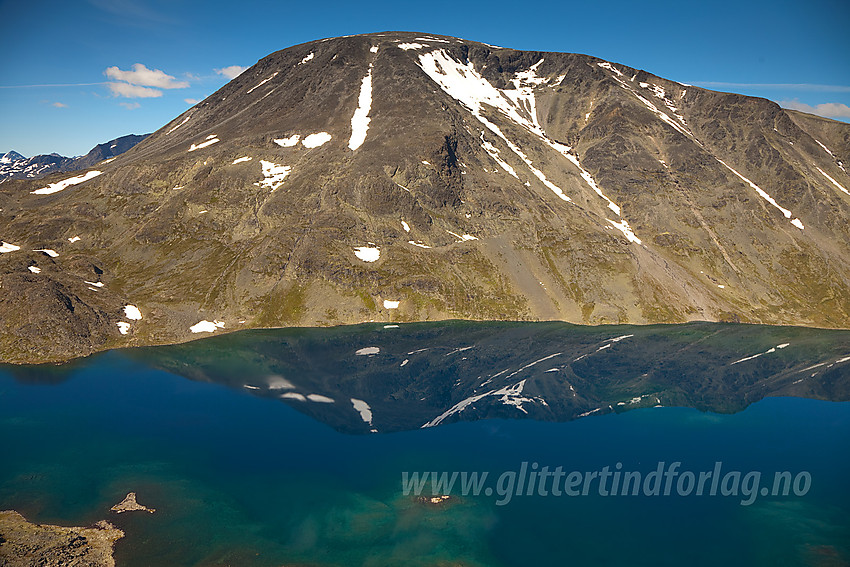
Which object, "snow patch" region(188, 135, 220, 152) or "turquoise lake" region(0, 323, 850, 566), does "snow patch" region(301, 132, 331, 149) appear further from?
"turquoise lake" region(0, 323, 850, 566)

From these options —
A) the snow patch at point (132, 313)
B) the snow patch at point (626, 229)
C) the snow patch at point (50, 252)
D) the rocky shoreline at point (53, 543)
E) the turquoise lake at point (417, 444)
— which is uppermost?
the snow patch at point (626, 229)

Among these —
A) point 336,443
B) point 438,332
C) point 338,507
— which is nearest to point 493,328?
point 438,332

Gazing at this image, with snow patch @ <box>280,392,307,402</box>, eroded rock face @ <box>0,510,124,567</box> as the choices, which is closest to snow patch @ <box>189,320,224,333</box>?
snow patch @ <box>280,392,307,402</box>

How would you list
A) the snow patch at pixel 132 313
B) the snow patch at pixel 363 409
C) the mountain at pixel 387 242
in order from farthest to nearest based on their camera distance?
the mountain at pixel 387 242, the snow patch at pixel 132 313, the snow patch at pixel 363 409

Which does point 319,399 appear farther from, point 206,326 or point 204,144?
point 204,144

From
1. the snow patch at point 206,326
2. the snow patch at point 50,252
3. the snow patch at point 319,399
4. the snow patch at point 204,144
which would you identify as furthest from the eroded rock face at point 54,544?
the snow patch at point 204,144

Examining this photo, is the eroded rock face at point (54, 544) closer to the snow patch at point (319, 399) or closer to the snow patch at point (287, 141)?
the snow patch at point (319, 399)

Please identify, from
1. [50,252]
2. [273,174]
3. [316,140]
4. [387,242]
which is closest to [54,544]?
[387,242]

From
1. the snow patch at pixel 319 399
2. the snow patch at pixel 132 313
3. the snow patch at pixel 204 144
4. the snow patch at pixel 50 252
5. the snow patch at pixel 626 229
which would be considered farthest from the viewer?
the snow patch at pixel 204 144
